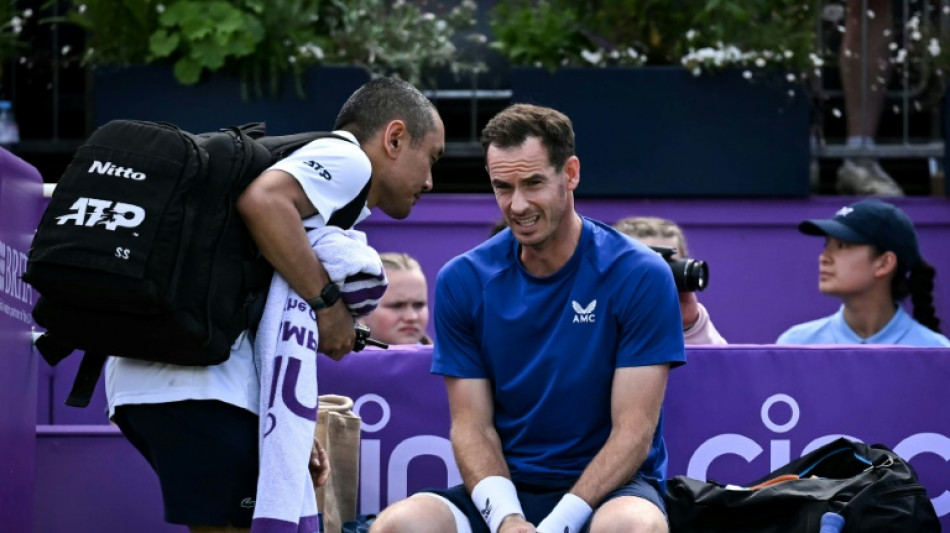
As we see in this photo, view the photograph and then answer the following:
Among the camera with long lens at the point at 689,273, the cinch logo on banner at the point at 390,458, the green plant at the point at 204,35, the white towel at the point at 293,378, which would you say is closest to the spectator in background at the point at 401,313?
the cinch logo on banner at the point at 390,458

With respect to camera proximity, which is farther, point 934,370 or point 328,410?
point 934,370

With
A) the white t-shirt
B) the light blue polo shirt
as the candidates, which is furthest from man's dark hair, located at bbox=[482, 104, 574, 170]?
the light blue polo shirt

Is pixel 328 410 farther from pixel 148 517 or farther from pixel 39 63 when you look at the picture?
pixel 39 63

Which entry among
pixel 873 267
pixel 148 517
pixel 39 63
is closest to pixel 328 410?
pixel 148 517

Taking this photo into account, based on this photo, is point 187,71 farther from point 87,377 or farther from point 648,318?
point 87,377

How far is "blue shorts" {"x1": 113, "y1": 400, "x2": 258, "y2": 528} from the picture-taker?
3.83 meters

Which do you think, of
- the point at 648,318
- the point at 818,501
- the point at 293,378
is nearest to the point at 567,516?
the point at 648,318

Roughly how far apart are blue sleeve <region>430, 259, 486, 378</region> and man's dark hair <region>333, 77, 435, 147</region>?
73 centimetres

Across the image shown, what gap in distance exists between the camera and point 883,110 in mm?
8234

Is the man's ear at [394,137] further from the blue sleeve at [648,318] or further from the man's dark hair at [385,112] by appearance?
the blue sleeve at [648,318]

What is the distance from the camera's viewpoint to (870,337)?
21.3 feet

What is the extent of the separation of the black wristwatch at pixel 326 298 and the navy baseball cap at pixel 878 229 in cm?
312

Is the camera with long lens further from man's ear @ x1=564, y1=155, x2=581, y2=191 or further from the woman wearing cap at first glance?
the woman wearing cap

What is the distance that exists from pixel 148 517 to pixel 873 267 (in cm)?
308
